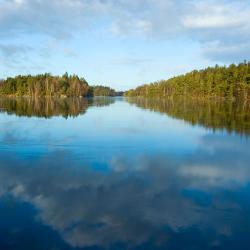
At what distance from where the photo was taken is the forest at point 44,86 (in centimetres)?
14512

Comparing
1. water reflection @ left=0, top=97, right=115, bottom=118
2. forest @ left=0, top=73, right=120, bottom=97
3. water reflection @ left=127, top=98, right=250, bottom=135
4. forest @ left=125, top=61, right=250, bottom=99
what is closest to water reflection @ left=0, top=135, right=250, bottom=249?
water reflection @ left=127, top=98, right=250, bottom=135

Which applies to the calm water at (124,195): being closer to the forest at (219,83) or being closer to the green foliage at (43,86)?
the forest at (219,83)

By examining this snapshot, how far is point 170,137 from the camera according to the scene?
20828 mm

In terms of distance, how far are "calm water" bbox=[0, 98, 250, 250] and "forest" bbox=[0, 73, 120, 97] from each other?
427 feet

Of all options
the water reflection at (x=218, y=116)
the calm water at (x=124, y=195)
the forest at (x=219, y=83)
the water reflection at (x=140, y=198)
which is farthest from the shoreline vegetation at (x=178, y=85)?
the water reflection at (x=140, y=198)

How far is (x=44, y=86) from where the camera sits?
146500 millimetres

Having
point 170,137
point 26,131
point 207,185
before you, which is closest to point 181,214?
point 207,185

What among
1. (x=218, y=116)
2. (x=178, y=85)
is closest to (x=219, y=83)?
(x=178, y=85)

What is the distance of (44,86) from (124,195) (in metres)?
142

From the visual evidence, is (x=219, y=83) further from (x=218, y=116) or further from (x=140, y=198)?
(x=140, y=198)

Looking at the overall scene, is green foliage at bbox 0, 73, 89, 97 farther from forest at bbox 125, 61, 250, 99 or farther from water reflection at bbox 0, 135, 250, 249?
water reflection at bbox 0, 135, 250, 249

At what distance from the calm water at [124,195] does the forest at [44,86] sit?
13004 cm

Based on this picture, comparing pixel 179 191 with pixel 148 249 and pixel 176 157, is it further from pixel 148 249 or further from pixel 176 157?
pixel 176 157

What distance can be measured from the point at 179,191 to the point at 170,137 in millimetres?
10672
